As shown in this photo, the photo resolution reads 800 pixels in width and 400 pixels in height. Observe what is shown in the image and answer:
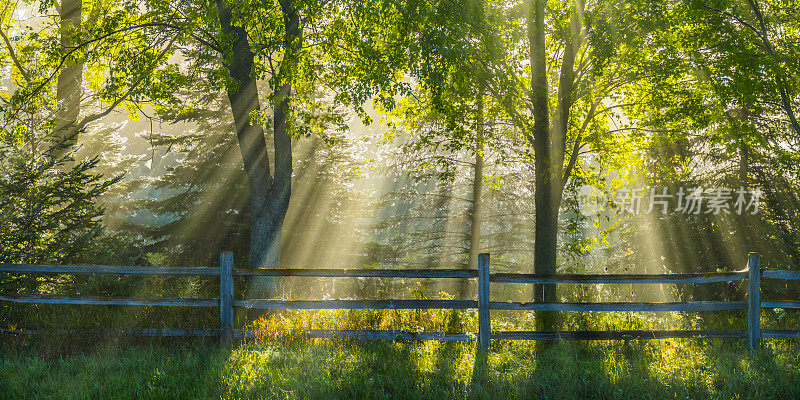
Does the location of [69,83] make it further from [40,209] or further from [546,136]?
[546,136]

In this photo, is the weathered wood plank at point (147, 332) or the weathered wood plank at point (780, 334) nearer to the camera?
the weathered wood plank at point (147, 332)

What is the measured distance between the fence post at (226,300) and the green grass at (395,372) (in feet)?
1.41

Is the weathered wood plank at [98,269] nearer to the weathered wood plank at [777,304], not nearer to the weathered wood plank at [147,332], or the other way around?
the weathered wood plank at [147,332]

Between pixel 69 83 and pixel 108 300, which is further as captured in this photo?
pixel 69 83

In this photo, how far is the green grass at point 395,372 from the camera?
6.72 metres

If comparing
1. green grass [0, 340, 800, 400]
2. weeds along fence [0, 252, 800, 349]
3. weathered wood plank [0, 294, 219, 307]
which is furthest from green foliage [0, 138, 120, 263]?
green grass [0, 340, 800, 400]

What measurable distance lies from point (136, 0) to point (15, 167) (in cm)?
534

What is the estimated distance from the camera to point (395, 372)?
293 inches

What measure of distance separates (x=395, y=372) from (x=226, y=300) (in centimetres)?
351

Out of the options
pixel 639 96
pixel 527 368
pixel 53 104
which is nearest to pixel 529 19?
pixel 639 96

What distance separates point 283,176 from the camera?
1277cm

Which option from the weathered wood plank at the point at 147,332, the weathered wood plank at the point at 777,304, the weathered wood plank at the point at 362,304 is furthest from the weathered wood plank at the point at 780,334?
the weathered wood plank at the point at 147,332

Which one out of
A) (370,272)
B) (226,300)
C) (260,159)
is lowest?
(226,300)

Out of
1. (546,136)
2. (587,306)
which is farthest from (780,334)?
(546,136)
